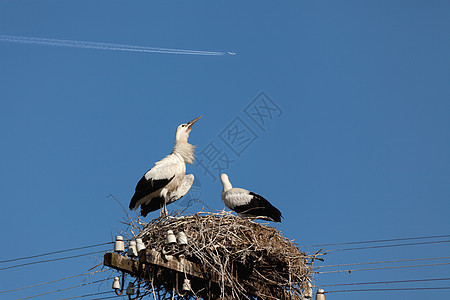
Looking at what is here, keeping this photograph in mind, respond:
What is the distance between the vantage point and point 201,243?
808 centimetres

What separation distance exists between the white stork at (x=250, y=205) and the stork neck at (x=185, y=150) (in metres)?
0.90

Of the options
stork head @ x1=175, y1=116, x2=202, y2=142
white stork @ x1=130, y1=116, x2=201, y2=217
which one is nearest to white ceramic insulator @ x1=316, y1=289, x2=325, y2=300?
white stork @ x1=130, y1=116, x2=201, y2=217

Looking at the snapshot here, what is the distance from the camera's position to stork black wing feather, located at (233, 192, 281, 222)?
432 inches

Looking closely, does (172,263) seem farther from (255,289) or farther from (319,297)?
(319,297)

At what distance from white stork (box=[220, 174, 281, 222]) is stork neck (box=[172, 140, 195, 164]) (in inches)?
35.2

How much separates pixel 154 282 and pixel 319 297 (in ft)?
6.95

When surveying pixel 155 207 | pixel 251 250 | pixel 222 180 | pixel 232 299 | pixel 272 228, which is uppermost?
pixel 222 180

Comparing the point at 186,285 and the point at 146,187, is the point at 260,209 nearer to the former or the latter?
the point at 146,187

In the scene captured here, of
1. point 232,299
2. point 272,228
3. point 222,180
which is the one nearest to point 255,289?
point 232,299

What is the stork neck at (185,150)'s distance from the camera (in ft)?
37.7

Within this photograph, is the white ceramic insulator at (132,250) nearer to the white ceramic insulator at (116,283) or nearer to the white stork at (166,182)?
the white ceramic insulator at (116,283)

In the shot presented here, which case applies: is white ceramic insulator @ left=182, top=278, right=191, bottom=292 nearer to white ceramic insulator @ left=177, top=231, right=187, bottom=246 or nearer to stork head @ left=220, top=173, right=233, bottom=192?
white ceramic insulator @ left=177, top=231, right=187, bottom=246

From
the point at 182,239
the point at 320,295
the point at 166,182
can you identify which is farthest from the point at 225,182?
the point at 182,239

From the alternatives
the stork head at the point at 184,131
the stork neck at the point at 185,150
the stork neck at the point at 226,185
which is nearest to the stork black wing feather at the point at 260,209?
the stork neck at the point at 226,185
